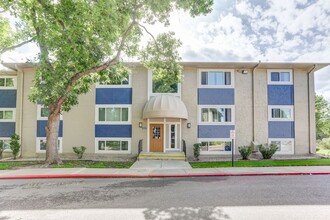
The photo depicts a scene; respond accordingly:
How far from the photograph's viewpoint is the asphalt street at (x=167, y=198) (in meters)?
5.88

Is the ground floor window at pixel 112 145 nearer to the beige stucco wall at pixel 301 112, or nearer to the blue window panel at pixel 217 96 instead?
the blue window panel at pixel 217 96

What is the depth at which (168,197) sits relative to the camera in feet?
24.3

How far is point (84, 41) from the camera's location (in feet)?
36.7

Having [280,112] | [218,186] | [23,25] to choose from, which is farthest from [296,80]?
[23,25]

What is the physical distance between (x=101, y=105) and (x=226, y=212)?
1615 cm

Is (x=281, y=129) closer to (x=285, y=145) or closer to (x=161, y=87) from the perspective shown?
(x=285, y=145)

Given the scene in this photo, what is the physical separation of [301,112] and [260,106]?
154 inches

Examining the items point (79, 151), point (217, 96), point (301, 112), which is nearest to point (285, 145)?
point (301, 112)

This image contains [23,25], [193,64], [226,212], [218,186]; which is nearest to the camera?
[226,212]

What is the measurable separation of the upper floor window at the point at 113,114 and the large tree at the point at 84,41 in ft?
13.6

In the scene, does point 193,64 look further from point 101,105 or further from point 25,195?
point 25,195

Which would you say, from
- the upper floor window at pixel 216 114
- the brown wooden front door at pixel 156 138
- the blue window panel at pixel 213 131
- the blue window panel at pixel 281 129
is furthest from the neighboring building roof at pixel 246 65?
the brown wooden front door at pixel 156 138

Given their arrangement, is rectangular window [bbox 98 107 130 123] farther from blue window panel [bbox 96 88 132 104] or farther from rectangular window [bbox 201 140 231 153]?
rectangular window [bbox 201 140 231 153]

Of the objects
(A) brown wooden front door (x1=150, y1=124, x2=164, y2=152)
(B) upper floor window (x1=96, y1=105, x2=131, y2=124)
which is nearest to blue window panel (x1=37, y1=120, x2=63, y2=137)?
(B) upper floor window (x1=96, y1=105, x2=131, y2=124)
